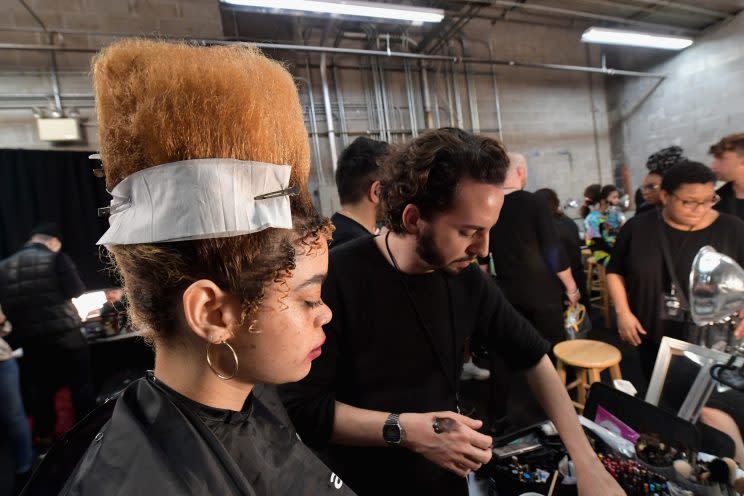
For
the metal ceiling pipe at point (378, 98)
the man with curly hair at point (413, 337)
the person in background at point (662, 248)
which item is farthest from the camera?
the metal ceiling pipe at point (378, 98)

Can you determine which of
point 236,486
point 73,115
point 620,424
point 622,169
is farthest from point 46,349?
point 622,169

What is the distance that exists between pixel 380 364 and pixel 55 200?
4088 millimetres

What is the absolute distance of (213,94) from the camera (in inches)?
18.3

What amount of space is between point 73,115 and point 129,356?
2391 millimetres

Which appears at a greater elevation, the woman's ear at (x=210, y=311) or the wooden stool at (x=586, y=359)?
the woman's ear at (x=210, y=311)

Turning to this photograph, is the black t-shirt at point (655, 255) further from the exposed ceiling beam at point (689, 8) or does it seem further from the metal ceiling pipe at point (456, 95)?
the exposed ceiling beam at point (689, 8)

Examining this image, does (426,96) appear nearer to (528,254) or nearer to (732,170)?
(528,254)

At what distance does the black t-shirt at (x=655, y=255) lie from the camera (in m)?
1.60

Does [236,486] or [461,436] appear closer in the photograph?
[236,486]

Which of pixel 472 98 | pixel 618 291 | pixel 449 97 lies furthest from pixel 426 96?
pixel 618 291

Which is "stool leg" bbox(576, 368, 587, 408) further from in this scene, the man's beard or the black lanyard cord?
the man's beard

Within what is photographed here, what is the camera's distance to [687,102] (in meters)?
5.60

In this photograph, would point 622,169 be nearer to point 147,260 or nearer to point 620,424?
point 620,424

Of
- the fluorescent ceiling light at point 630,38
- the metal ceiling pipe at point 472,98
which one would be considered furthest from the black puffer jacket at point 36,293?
the fluorescent ceiling light at point 630,38
